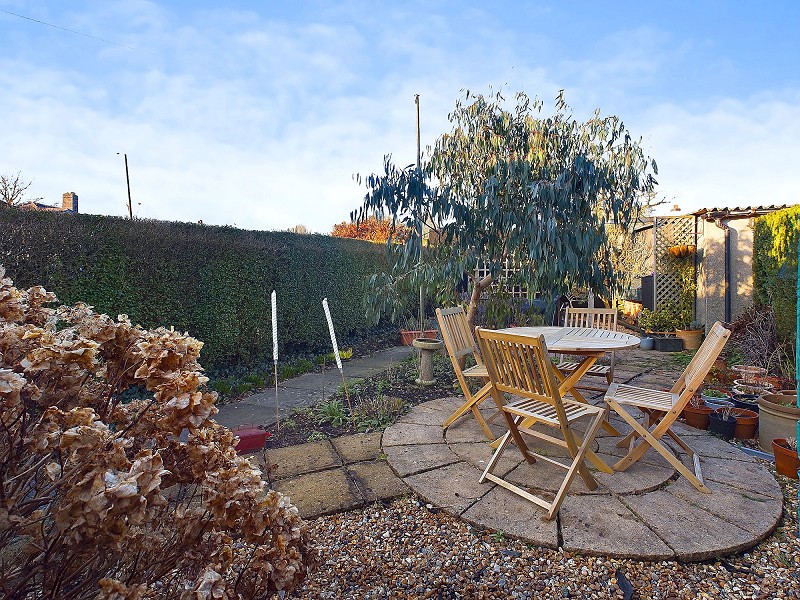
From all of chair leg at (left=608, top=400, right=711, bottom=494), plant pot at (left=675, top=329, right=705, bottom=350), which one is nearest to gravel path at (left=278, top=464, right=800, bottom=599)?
chair leg at (left=608, top=400, right=711, bottom=494)

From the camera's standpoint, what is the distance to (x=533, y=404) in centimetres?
266

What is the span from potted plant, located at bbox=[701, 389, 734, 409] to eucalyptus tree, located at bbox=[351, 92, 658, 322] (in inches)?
56.1

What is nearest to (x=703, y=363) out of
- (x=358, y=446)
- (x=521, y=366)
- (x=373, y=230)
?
(x=521, y=366)

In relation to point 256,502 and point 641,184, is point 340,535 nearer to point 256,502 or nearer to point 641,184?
point 256,502

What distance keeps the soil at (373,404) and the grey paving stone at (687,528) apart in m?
1.83

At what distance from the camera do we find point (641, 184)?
257 inches

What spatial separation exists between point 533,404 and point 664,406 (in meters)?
0.72

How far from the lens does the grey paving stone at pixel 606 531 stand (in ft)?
6.08

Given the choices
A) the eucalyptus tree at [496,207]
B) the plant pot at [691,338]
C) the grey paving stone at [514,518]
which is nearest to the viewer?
the grey paving stone at [514,518]

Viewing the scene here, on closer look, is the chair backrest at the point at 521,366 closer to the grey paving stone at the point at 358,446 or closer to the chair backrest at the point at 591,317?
the grey paving stone at the point at 358,446

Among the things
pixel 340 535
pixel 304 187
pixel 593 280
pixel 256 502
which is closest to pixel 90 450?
pixel 256 502

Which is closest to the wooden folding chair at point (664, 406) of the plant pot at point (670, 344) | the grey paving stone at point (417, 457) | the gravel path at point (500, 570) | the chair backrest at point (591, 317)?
the gravel path at point (500, 570)

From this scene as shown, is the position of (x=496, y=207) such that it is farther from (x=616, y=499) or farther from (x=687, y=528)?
(x=687, y=528)

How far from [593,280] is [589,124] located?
2882 mm
